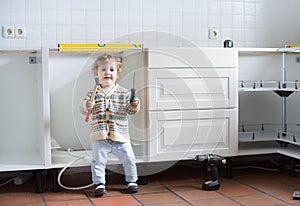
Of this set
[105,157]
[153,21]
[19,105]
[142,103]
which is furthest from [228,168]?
[19,105]

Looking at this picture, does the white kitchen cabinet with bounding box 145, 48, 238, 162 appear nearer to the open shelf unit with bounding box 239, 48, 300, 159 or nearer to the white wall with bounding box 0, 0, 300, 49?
the open shelf unit with bounding box 239, 48, 300, 159

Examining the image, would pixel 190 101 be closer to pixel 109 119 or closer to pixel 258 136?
pixel 109 119

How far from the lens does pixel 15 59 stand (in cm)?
277

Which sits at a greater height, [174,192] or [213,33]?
[213,33]

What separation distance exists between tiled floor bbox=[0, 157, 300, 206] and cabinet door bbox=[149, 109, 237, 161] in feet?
0.60

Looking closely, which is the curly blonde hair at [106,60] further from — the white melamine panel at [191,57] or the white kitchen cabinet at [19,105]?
the white kitchen cabinet at [19,105]

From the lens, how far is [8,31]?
2.74m

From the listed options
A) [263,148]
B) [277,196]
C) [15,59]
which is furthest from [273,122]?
[15,59]

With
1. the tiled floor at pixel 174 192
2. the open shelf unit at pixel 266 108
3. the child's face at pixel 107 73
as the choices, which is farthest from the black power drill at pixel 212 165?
the child's face at pixel 107 73

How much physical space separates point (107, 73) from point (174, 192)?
0.72 metres

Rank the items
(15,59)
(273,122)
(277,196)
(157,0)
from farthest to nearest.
A: (273,122) → (157,0) → (15,59) → (277,196)

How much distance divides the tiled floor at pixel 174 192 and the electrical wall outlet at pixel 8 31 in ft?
2.82

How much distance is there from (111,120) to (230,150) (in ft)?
2.41

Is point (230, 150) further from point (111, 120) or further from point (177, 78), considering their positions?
point (111, 120)
